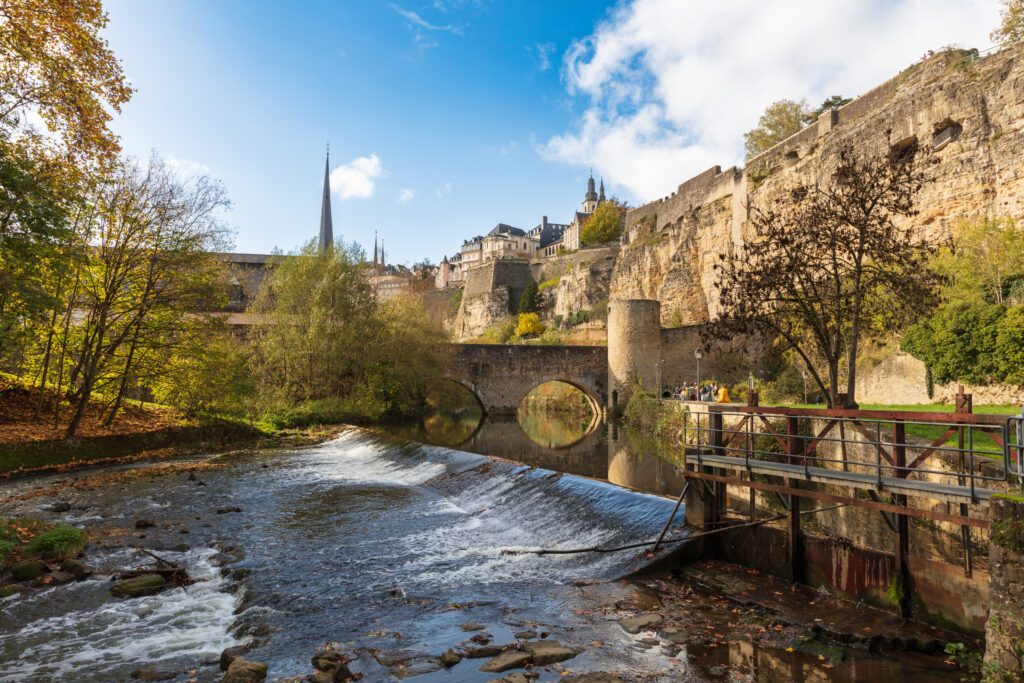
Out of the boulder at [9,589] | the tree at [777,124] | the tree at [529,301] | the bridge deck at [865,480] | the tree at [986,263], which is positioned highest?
the tree at [777,124]

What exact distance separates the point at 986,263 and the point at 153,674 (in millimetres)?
22563

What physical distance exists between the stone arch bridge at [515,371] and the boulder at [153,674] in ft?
102

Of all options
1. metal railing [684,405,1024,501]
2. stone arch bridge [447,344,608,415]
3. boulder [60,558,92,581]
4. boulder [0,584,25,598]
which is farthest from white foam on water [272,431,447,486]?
stone arch bridge [447,344,608,415]

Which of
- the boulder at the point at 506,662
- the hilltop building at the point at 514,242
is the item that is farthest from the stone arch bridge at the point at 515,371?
the hilltop building at the point at 514,242

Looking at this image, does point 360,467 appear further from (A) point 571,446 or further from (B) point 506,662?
(B) point 506,662

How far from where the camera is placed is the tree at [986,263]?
17969 millimetres

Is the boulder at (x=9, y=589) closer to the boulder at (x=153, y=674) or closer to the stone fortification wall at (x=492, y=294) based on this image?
the boulder at (x=153, y=674)

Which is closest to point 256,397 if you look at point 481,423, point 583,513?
point 481,423

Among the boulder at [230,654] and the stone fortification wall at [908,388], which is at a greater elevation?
the stone fortification wall at [908,388]

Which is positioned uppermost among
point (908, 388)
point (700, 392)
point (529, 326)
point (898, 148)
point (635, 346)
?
point (898, 148)

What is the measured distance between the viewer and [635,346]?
1346 inches

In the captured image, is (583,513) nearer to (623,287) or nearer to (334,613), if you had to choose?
(334,613)

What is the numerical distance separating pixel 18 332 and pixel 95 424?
433 cm

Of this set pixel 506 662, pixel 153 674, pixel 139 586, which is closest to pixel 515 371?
pixel 139 586
